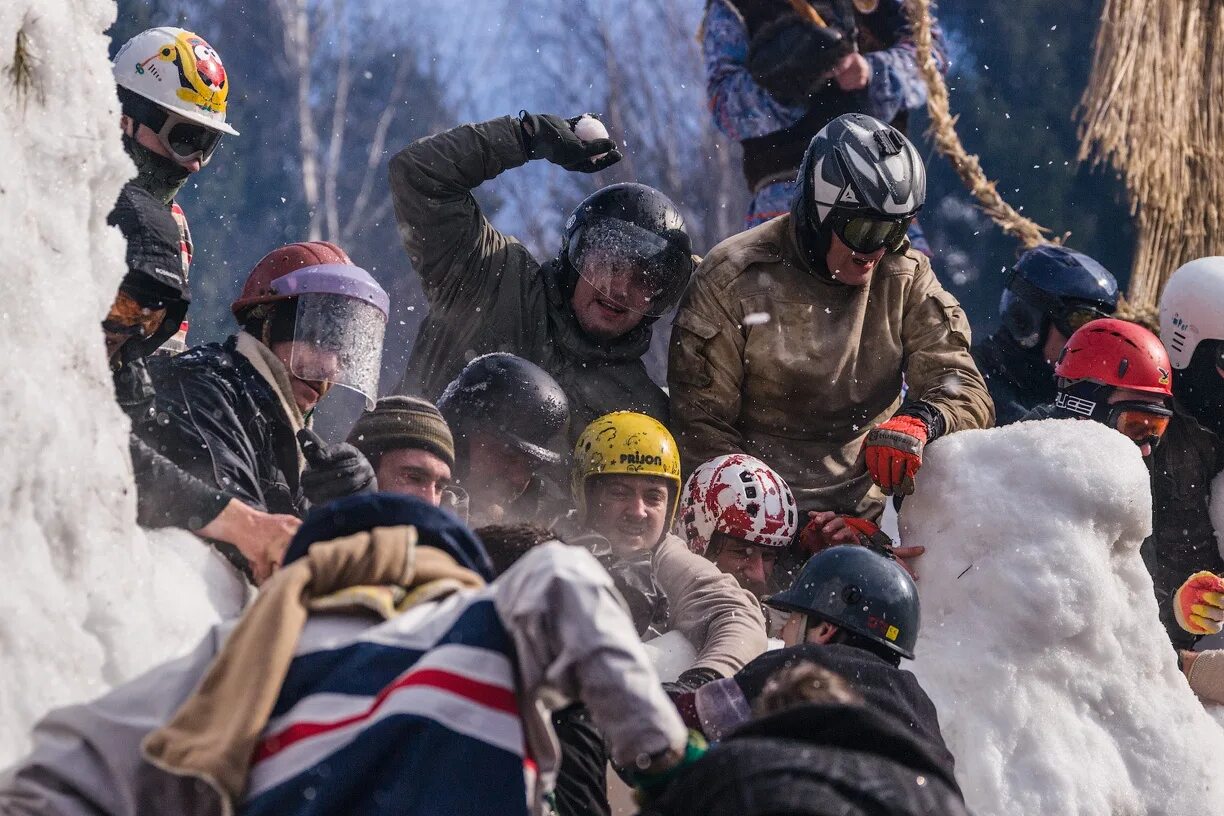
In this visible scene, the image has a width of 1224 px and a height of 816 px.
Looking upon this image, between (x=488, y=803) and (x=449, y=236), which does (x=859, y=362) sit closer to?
(x=449, y=236)

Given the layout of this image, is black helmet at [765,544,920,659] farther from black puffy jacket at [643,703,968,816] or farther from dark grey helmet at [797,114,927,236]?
dark grey helmet at [797,114,927,236]

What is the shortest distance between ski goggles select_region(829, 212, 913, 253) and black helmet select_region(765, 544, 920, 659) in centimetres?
169

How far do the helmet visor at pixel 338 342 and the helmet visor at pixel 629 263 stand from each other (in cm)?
117

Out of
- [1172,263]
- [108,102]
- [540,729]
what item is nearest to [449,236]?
[108,102]

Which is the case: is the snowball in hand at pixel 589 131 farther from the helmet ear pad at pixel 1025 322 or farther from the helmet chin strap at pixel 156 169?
the helmet ear pad at pixel 1025 322

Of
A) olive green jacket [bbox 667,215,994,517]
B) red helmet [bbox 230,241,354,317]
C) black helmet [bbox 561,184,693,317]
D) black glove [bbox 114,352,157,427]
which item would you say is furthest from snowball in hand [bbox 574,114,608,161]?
black glove [bbox 114,352,157,427]

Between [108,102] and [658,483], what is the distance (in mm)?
2227

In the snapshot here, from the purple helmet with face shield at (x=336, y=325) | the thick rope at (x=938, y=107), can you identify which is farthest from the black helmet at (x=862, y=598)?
the thick rope at (x=938, y=107)

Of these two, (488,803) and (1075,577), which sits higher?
(488,803)

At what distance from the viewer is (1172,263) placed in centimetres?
902

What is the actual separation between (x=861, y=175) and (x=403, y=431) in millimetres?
1909

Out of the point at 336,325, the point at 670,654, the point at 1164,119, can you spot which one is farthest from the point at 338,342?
the point at 1164,119

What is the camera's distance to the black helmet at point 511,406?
190 inches

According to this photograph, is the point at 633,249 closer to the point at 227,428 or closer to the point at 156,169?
the point at 156,169
